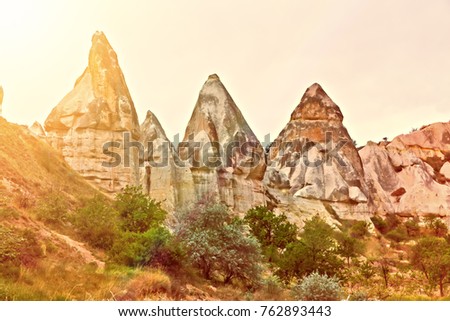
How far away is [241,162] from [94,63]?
983 cm

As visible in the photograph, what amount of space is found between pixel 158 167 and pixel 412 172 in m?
25.6

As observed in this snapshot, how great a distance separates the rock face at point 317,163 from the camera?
37.9 metres

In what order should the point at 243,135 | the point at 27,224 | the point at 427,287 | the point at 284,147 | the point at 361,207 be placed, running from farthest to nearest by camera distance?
the point at 284,147 → the point at 361,207 → the point at 243,135 → the point at 427,287 → the point at 27,224

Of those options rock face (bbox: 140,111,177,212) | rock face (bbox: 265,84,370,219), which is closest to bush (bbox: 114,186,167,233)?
rock face (bbox: 140,111,177,212)

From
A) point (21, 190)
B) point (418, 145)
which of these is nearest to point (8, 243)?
point (21, 190)

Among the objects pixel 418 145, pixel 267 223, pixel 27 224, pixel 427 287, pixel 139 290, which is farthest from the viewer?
pixel 418 145

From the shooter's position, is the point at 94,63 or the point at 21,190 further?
the point at 94,63

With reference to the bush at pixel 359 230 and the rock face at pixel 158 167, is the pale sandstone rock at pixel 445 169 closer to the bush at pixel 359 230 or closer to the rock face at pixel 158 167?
the bush at pixel 359 230

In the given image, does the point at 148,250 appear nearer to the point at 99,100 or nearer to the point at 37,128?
the point at 99,100

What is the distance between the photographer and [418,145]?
168 ft

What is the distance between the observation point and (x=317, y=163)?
41.1 meters

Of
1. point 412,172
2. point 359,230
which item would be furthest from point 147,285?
point 412,172

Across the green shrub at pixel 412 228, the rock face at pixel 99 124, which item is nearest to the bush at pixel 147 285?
the rock face at pixel 99 124

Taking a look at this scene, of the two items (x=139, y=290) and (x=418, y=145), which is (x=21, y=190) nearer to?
(x=139, y=290)
